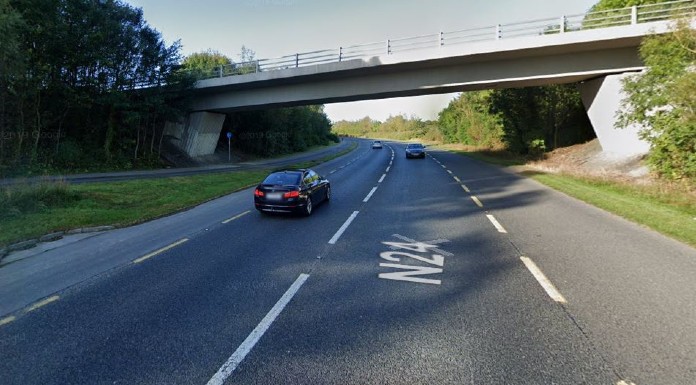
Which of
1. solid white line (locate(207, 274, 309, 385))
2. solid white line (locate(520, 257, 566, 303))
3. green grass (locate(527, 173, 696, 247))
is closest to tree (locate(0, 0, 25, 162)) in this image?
solid white line (locate(207, 274, 309, 385))

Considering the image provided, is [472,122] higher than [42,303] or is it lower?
higher

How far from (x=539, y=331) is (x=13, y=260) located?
873 centimetres

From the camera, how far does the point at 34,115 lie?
22.8m

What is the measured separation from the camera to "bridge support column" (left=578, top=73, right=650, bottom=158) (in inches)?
699

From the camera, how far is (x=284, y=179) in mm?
10234

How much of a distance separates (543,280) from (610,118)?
18.6 meters

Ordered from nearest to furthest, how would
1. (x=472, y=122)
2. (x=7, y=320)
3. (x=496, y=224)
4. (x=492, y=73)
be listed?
(x=7, y=320), (x=496, y=224), (x=492, y=73), (x=472, y=122)

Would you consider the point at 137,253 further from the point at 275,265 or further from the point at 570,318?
the point at 570,318

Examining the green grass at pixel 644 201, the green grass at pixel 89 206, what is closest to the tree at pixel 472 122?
the green grass at pixel 644 201

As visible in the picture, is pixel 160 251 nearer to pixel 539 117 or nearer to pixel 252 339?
pixel 252 339

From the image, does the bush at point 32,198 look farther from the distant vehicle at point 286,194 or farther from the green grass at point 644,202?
the green grass at point 644,202

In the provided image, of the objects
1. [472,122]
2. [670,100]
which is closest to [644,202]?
[670,100]

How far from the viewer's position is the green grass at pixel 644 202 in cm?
792

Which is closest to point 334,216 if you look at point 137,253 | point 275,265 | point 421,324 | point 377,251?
point 377,251
